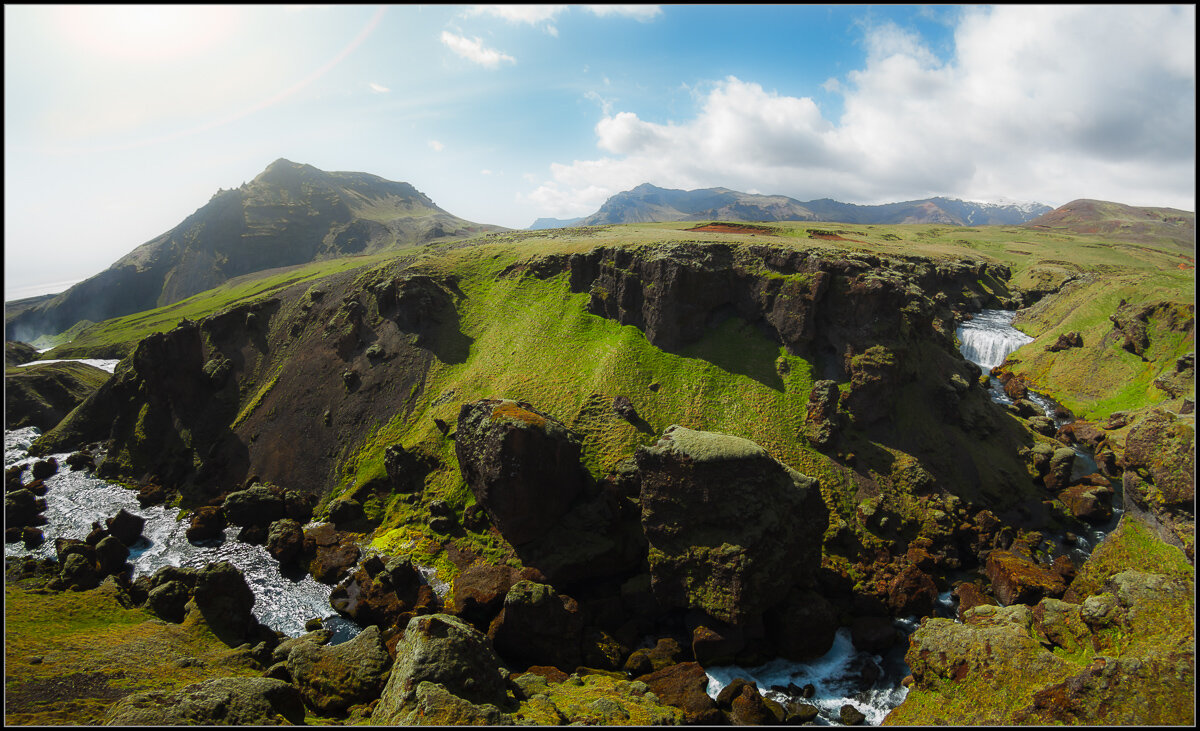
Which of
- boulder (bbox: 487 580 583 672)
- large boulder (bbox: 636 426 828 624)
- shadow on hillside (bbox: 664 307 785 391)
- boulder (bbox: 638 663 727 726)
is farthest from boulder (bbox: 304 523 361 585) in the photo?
shadow on hillside (bbox: 664 307 785 391)

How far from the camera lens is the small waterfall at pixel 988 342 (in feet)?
190

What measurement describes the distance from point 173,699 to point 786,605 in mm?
24388

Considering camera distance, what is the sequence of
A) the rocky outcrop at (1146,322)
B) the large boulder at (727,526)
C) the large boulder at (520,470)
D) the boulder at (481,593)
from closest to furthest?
the large boulder at (727,526), the boulder at (481,593), the large boulder at (520,470), the rocky outcrop at (1146,322)

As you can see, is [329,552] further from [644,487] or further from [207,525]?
[644,487]

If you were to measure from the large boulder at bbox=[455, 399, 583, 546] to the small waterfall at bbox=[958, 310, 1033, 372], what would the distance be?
2234 inches

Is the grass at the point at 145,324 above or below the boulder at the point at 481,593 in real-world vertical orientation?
above

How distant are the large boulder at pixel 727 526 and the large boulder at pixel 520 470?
634cm

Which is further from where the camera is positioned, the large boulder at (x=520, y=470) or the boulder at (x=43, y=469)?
the boulder at (x=43, y=469)

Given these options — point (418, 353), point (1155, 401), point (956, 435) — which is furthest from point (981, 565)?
point (418, 353)

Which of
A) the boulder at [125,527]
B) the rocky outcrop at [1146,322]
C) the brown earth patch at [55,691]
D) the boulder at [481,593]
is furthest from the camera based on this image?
the rocky outcrop at [1146,322]

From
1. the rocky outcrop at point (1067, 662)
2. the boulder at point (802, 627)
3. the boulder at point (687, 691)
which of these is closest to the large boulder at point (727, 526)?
the boulder at point (802, 627)

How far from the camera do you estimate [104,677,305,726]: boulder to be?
13.8 metres

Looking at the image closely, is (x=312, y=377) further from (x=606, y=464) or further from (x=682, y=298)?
(x=682, y=298)

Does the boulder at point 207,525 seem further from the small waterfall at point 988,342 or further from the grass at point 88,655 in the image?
the small waterfall at point 988,342
